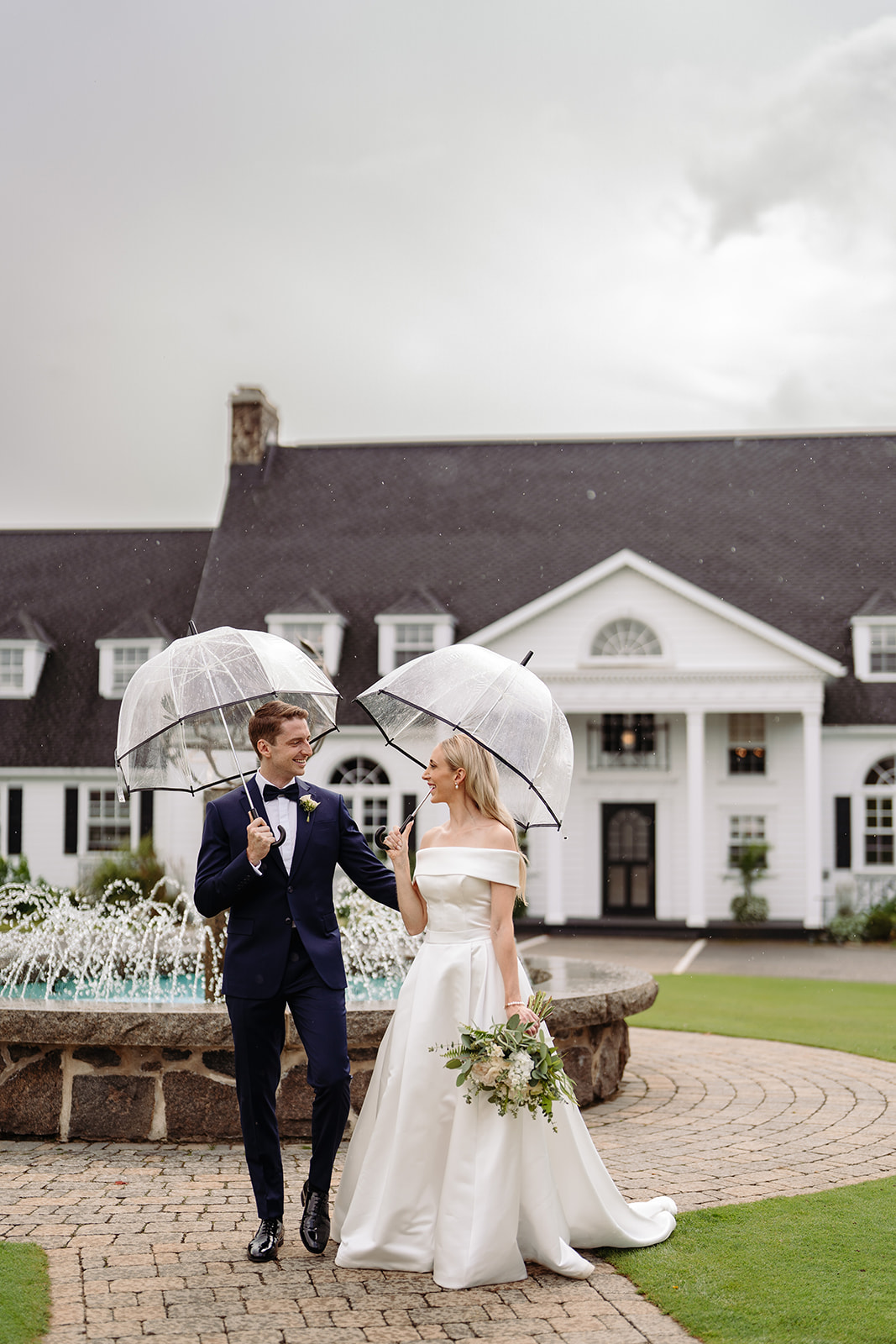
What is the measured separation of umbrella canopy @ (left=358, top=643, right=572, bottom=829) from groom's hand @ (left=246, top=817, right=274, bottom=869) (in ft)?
2.64

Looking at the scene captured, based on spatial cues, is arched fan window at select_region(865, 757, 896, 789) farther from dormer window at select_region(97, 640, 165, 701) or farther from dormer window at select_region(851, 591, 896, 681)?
dormer window at select_region(97, 640, 165, 701)

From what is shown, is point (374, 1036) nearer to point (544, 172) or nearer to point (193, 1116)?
point (193, 1116)

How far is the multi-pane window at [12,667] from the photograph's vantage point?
28.5 m

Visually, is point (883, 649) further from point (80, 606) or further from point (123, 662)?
point (80, 606)

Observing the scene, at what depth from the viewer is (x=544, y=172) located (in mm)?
17703

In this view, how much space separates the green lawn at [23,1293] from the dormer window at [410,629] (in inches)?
844

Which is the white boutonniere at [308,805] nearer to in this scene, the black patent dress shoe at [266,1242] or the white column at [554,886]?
the black patent dress shoe at [266,1242]

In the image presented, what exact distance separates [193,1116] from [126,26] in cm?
1310

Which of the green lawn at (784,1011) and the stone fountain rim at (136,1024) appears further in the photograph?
the green lawn at (784,1011)

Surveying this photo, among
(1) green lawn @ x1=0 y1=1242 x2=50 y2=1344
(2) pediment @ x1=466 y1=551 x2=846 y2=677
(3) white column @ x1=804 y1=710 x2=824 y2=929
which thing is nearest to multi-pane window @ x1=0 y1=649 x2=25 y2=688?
(2) pediment @ x1=466 y1=551 x2=846 y2=677

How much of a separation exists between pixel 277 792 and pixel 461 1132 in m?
1.47

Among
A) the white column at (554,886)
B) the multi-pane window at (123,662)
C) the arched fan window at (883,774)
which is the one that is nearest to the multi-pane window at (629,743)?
the white column at (554,886)

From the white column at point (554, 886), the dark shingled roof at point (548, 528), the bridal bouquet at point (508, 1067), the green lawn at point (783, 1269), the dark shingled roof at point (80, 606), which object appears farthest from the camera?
the dark shingled roof at point (80, 606)

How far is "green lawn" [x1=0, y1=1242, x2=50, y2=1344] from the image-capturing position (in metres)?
4.18
